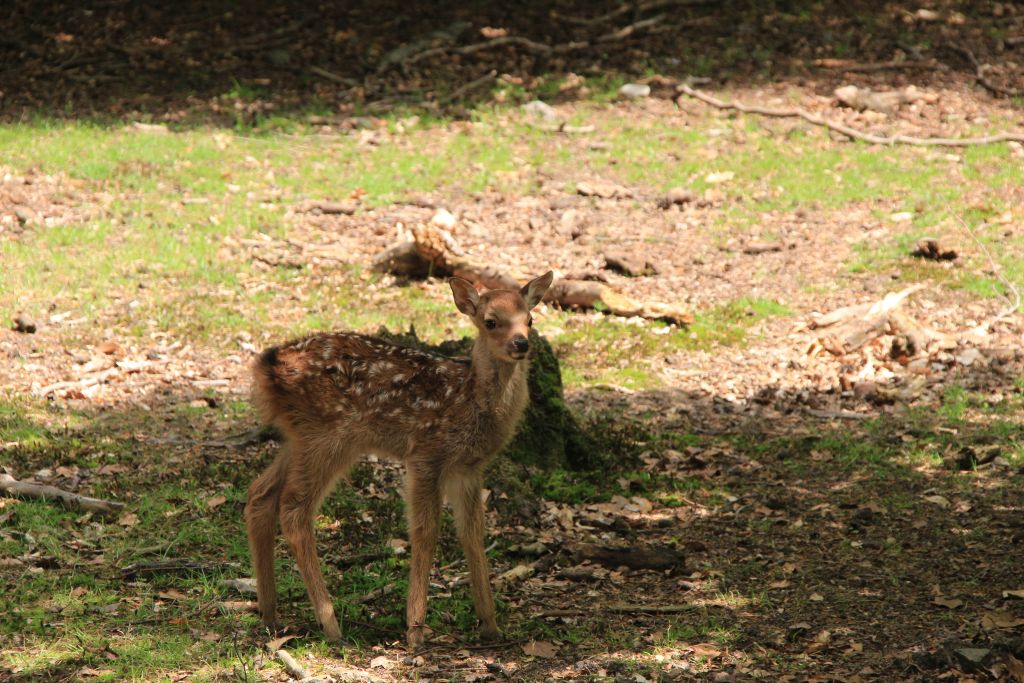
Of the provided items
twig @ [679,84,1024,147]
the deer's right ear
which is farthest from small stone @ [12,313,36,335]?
twig @ [679,84,1024,147]

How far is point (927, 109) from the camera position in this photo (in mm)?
17266

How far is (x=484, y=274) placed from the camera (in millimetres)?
11844

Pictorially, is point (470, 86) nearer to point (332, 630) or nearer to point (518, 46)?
point (518, 46)

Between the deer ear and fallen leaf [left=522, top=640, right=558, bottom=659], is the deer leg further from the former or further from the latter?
the deer ear

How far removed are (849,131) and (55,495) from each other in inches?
484

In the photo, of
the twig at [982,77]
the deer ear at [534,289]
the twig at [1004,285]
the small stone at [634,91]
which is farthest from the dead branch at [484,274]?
the twig at [982,77]

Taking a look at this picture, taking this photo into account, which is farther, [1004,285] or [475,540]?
[1004,285]

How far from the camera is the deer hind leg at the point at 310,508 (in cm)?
606

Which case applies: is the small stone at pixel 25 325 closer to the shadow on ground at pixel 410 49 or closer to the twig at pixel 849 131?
the shadow on ground at pixel 410 49

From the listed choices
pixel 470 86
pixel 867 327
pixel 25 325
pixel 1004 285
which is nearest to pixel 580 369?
pixel 867 327

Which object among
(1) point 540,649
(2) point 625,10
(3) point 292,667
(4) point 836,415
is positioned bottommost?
(4) point 836,415

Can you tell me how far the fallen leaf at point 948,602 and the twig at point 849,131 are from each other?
10661 millimetres

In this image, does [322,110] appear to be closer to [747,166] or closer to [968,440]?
[747,166]

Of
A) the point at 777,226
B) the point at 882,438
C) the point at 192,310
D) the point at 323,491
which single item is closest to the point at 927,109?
the point at 777,226
